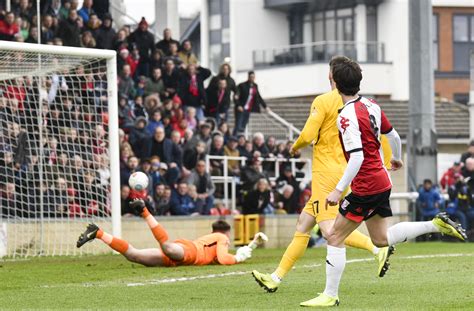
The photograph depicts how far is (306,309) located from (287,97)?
44305 mm

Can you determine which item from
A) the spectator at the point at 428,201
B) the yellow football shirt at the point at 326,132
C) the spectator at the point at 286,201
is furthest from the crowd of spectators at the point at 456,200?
the yellow football shirt at the point at 326,132

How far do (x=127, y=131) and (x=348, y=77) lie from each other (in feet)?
41.2

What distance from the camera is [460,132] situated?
44000 mm

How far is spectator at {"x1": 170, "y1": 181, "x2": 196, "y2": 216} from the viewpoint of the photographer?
21609 mm

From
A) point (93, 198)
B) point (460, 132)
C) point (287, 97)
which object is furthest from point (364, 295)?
point (287, 97)

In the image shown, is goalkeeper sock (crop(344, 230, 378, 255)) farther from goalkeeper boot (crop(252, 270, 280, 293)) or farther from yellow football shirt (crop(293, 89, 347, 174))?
goalkeeper boot (crop(252, 270, 280, 293))

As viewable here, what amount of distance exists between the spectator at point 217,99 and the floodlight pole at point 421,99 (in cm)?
405

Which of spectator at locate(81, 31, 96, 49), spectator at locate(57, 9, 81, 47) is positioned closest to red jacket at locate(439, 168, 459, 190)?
spectator at locate(81, 31, 96, 49)

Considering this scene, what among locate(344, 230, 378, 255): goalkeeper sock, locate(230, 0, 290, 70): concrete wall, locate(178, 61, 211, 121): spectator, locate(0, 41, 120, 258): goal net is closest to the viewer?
locate(344, 230, 378, 255): goalkeeper sock

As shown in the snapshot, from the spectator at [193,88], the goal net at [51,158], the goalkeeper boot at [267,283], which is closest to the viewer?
the goalkeeper boot at [267,283]

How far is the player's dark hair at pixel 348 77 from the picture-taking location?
1012 centimetres

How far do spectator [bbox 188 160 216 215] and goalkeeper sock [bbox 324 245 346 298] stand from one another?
12.0m

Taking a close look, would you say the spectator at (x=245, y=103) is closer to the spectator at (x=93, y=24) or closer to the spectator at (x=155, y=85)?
the spectator at (x=155, y=85)

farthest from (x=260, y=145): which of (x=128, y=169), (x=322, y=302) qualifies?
(x=322, y=302)
